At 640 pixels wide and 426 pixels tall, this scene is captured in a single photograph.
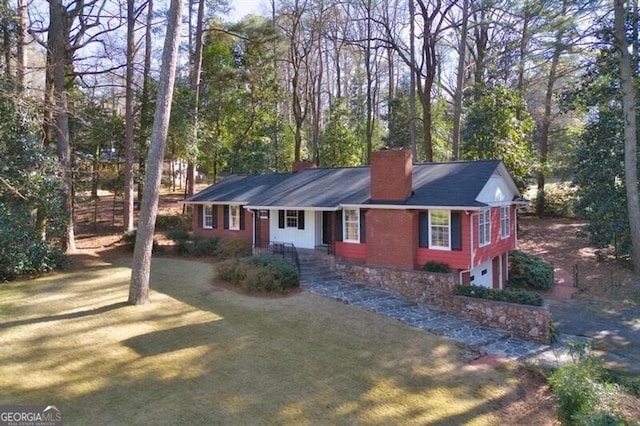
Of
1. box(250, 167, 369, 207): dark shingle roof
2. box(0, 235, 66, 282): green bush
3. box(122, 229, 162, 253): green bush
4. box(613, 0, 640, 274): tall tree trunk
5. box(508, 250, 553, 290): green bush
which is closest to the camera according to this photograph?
box(0, 235, 66, 282): green bush

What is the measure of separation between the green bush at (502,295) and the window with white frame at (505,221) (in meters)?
5.09

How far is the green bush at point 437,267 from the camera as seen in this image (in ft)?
46.4

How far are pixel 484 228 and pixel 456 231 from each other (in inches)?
77.7

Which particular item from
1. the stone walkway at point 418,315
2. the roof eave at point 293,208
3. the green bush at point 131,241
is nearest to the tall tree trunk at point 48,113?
the green bush at point 131,241

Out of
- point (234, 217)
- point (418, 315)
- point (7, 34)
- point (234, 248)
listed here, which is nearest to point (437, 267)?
point (418, 315)

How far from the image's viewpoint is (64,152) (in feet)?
54.6

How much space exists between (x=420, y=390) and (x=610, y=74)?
17906 mm

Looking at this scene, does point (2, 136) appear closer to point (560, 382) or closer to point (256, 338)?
point (256, 338)

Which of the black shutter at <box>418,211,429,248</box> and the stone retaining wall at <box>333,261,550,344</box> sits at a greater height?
the black shutter at <box>418,211,429,248</box>

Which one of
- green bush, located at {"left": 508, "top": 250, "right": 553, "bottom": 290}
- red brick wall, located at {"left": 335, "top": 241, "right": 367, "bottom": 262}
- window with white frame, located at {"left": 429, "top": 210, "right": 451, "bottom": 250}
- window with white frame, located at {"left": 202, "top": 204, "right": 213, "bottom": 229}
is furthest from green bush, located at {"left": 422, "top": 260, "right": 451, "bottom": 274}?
window with white frame, located at {"left": 202, "top": 204, "right": 213, "bottom": 229}

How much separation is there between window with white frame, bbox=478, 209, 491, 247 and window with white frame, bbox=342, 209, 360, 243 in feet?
14.9

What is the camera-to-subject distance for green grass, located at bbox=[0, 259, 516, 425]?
279 inches

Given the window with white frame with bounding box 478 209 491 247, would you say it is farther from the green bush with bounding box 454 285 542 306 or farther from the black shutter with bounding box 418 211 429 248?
the green bush with bounding box 454 285 542 306

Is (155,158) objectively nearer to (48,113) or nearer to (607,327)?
(48,113)
